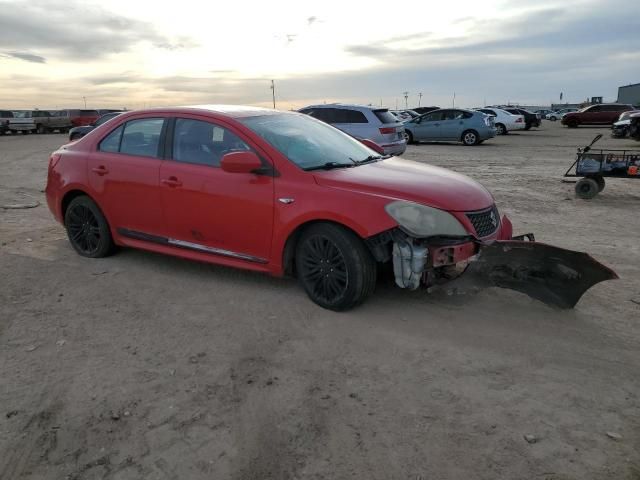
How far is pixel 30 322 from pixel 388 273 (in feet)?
9.58

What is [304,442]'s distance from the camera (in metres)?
2.64

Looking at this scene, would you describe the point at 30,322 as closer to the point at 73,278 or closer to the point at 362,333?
the point at 73,278

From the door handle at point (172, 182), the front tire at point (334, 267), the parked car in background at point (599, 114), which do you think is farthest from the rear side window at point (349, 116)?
the parked car in background at point (599, 114)

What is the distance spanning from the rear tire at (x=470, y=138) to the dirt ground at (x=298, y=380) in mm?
16896

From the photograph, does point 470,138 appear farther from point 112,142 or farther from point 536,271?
point 536,271

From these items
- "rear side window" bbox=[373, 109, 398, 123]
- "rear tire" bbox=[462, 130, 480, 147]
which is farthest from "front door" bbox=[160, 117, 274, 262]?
"rear tire" bbox=[462, 130, 480, 147]

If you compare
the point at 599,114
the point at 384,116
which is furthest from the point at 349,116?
the point at 599,114

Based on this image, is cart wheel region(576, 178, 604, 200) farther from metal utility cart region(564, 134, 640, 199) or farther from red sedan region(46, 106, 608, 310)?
red sedan region(46, 106, 608, 310)

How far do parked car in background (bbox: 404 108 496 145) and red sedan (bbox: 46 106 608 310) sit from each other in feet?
56.2

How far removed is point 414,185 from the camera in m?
4.05

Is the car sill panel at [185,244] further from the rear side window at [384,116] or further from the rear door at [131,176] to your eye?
the rear side window at [384,116]

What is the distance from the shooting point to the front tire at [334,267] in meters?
3.94

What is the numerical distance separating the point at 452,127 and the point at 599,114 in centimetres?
1871

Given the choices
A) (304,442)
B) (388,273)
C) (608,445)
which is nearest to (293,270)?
(388,273)
